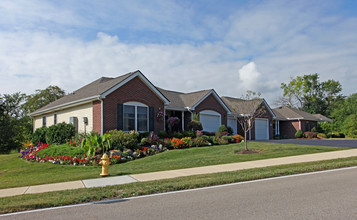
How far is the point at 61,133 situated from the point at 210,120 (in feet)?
41.0

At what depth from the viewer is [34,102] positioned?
126 feet

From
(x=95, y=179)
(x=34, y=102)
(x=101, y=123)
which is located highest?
(x=34, y=102)

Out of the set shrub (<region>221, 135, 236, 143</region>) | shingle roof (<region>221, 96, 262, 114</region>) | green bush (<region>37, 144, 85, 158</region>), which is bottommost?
green bush (<region>37, 144, 85, 158</region>)

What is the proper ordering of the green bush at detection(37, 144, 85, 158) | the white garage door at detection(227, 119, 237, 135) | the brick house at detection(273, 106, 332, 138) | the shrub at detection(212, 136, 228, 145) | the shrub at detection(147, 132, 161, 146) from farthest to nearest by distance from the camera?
the brick house at detection(273, 106, 332, 138) → the white garage door at detection(227, 119, 237, 135) → the shrub at detection(212, 136, 228, 145) → the shrub at detection(147, 132, 161, 146) → the green bush at detection(37, 144, 85, 158)

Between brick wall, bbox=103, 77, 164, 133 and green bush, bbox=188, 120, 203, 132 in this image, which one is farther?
green bush, bbox=188, 120, 203, 132

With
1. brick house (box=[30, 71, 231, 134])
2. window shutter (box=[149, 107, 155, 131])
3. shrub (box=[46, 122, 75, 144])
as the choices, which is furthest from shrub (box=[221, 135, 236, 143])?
shrub (box=[46, 122, 75, 144])

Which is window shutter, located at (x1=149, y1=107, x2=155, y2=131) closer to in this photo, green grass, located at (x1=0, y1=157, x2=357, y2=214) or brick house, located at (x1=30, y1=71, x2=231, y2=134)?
brick house, located at (x1=30, y1=71, x2=231, y2=134)

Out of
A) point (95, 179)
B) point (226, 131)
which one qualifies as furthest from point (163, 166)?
point (226, 131)

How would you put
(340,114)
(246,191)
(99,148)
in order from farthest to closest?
(340,114) < (99,148) < (246,191)

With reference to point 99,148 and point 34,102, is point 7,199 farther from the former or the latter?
point 34,102

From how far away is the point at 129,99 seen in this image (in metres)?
19.3

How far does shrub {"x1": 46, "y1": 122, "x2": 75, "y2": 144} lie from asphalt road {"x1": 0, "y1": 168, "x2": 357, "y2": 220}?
A: 13.4 m

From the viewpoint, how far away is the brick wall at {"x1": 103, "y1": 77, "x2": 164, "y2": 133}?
719 inches

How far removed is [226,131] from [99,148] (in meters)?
12.2
